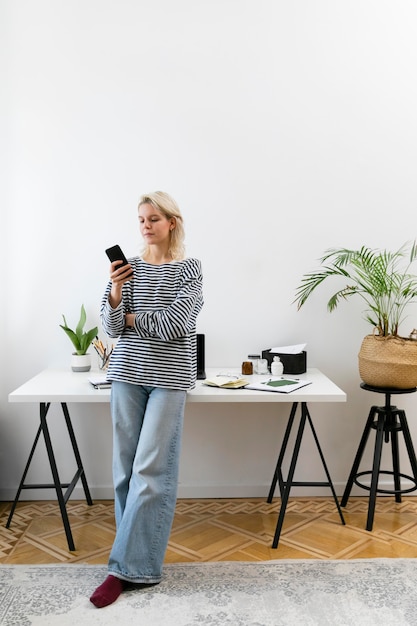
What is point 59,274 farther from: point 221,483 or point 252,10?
point 252,10

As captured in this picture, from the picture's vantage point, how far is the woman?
8.56 ft

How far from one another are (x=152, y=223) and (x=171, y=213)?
0.10 m

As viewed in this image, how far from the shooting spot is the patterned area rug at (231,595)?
2.40 m

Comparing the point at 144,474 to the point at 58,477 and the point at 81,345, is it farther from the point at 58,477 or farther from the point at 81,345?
the point at 81,345

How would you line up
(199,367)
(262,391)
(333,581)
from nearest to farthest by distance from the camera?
(333,581) < (262,391) < (199,367)

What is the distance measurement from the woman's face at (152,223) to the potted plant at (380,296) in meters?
0.90

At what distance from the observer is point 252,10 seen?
353 centimetres

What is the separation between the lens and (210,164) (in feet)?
11.7

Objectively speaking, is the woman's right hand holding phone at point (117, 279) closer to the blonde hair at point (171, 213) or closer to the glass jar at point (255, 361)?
the blonde hair at point (171, 213)

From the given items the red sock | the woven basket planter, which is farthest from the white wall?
the red sock

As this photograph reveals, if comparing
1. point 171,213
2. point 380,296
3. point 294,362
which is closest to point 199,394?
point 294,362

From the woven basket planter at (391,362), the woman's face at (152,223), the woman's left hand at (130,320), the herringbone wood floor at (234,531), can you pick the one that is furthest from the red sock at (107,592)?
the woven basket planter at (391,362)

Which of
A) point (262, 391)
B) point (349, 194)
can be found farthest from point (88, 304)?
point (349, 194)

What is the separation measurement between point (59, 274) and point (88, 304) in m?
0.23
